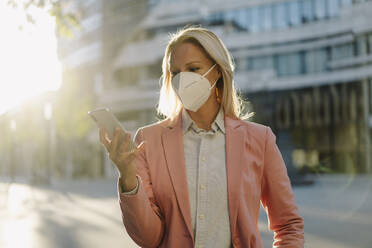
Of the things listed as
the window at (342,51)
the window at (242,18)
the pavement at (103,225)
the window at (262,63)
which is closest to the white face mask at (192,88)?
the pavement at (103,225)

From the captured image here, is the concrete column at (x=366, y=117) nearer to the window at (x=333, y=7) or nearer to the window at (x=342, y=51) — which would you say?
the window at (x=342, y=51)

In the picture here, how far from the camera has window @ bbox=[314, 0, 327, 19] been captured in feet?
123

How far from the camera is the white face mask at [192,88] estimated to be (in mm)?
2221

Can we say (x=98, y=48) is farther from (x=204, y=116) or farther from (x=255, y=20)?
(x=204, y=116)

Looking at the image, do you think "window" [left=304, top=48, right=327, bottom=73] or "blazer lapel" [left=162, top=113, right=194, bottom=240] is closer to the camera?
"blazer lapel" [left=162, top=113, right=194, bottom=240]

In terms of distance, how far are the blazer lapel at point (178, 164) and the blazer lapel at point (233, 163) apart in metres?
0.17

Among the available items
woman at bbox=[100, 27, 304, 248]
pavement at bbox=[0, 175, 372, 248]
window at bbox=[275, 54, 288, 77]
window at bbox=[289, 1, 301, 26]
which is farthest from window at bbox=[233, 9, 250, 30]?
woman at bbox=[100, 27, 304, 248]

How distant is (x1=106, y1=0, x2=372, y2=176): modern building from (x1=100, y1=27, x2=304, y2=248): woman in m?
32.3

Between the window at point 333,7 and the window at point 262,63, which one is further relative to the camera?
the window at point 262,63

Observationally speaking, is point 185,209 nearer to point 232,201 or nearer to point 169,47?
point 232,201

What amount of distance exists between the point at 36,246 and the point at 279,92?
3167 cm

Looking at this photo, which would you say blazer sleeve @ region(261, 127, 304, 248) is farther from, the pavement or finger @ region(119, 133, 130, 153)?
the pavement

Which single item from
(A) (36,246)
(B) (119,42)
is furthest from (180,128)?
(B) (119,42)

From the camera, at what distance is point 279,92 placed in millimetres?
39219
